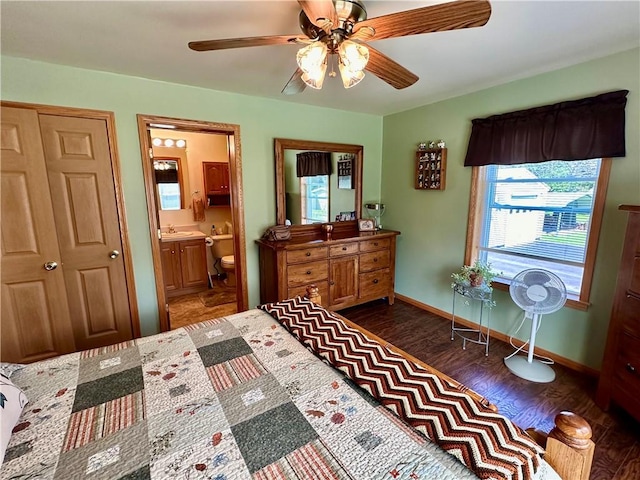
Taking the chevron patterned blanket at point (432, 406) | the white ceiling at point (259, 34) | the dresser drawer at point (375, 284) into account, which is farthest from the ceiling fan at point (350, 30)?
the dresser drawer at point (375, 284)

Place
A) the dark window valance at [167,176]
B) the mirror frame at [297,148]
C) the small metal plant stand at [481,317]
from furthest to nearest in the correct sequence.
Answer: the dark window valance at [167,176] → the mirror frame at [297,148] → the small metal plant stand at [481,317]

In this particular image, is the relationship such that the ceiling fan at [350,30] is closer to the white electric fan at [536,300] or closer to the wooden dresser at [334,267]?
the wooden dresser at [334,267]

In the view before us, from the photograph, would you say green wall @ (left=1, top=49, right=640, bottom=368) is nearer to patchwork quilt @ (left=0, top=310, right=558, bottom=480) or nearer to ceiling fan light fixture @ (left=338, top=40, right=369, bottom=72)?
patchwork quilt @ (left=0, top=310, right=558, bottom=480)

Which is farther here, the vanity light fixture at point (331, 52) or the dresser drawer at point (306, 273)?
the dresser drawer at point (306, 273)

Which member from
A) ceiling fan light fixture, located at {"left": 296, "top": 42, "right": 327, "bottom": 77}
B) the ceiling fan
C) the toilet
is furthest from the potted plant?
the toilet

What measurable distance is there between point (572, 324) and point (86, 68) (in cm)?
422

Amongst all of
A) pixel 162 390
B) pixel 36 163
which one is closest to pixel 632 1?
pixel 162 390

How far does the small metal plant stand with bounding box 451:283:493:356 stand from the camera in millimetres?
2617

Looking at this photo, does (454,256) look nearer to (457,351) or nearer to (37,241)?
(457,351)

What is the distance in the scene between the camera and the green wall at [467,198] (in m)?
2.04

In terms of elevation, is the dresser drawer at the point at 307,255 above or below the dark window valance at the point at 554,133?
below

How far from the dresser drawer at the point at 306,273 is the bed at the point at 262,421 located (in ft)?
4.59

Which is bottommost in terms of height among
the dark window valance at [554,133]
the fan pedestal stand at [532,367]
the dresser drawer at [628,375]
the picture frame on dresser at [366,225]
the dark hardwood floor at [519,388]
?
the dark hardwood floor at [519,388]

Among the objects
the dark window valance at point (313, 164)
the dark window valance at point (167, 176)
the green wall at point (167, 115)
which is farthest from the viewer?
the dark window valance at point (167, 176)
